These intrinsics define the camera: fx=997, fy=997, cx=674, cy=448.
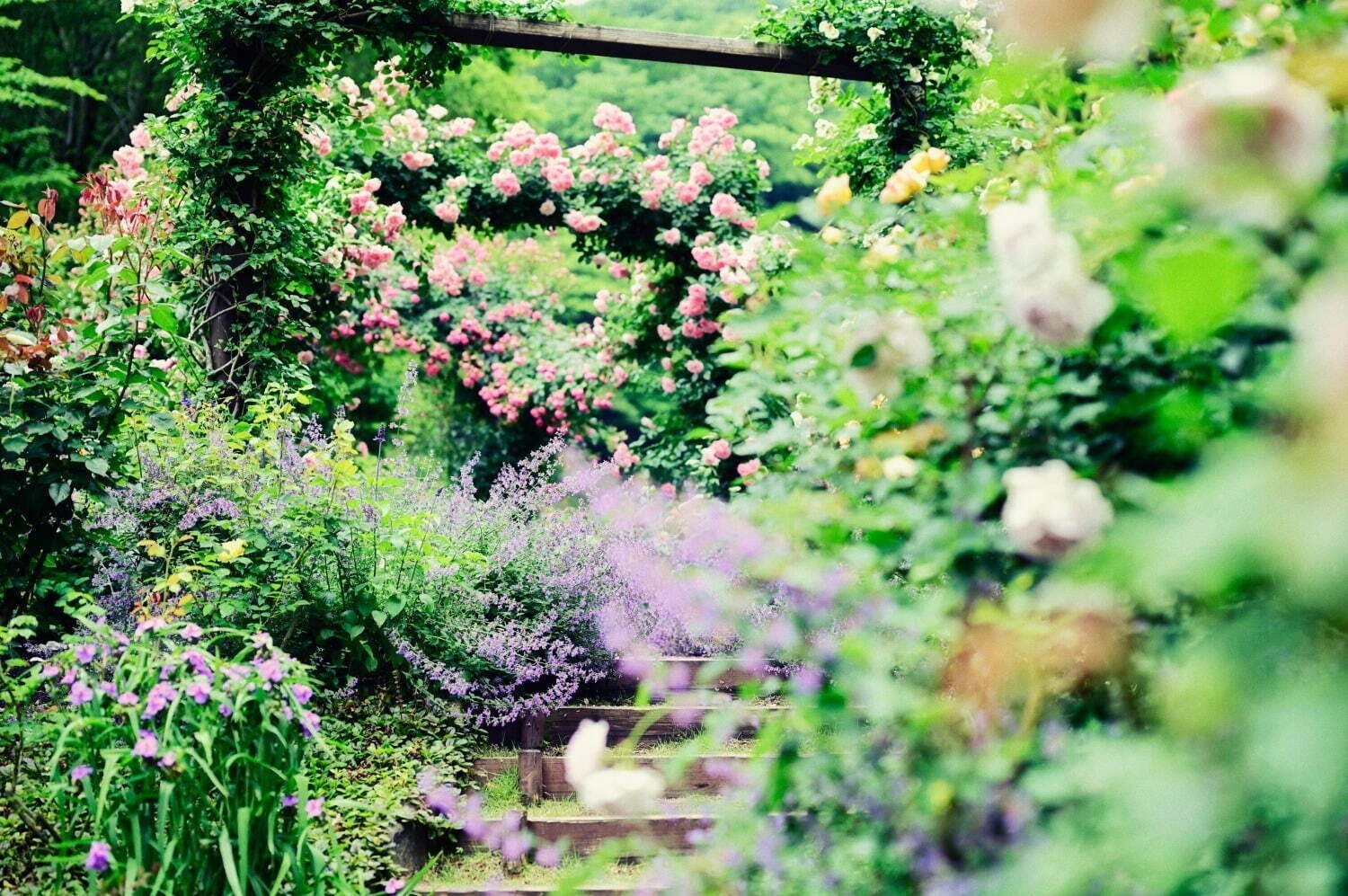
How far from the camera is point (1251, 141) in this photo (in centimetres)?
86

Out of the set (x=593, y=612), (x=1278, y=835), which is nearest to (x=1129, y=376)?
(x=1278, y=835)

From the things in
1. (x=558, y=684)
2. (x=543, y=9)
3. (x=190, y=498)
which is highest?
(x=543, y=9)

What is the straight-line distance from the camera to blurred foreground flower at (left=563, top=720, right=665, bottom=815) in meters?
1.30

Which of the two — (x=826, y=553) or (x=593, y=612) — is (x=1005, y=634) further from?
(x=593, y=612)

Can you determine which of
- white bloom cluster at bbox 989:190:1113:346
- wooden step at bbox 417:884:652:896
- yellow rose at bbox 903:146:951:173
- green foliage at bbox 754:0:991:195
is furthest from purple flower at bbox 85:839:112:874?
green foliage at bbox 754:0:991:195

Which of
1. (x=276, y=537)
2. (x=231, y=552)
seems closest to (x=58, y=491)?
(x=231, y=552)

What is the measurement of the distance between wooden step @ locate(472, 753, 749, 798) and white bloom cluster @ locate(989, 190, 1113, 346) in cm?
237

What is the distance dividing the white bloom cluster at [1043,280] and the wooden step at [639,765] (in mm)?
2373

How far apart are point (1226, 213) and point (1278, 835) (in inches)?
23.4

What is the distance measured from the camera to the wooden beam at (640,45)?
5.11 m

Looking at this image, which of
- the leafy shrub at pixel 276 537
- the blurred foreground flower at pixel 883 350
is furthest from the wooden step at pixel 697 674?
the blurred foreground flower at pixel 883 350

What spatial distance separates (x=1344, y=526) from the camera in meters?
0.68

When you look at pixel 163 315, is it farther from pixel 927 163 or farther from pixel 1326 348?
pixel 1326 348

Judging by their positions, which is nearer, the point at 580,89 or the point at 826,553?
the point at 826,553
